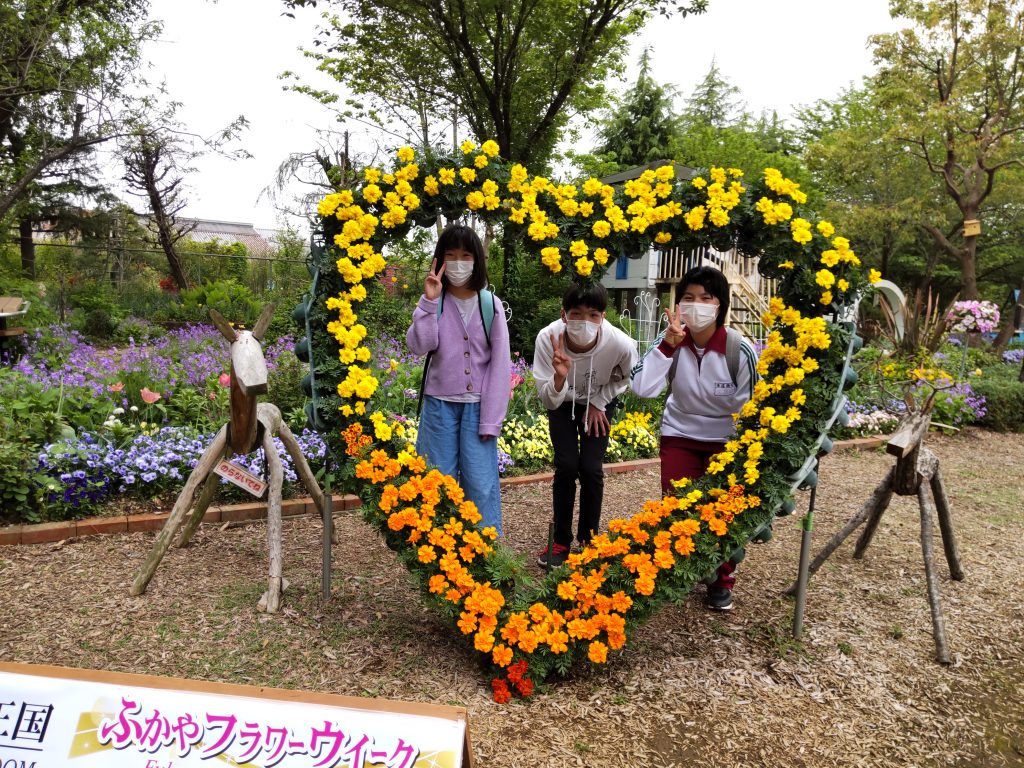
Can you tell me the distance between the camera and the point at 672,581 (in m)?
2.99

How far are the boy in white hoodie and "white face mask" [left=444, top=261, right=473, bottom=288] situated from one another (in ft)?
1.96

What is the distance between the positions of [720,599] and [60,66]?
9952 mm

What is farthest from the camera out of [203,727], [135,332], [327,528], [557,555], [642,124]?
[642,124]

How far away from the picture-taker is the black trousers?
377 cm

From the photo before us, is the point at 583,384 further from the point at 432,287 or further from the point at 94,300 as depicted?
the point at 94,300

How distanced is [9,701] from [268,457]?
2.06 meters

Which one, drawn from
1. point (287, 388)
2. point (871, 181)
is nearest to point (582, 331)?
point (287, 388)

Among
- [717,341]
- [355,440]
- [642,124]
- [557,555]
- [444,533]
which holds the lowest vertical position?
[557,555]

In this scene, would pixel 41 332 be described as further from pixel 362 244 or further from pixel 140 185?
pixel 140 185

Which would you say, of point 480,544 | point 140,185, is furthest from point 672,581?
point 140,185

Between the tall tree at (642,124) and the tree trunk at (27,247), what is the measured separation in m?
22.6

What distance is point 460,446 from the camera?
3467 millimetres

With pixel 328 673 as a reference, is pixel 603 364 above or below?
above

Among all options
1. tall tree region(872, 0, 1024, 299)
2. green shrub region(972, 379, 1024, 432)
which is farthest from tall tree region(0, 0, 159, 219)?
tall tree region(872, 0, 1024, 299)
